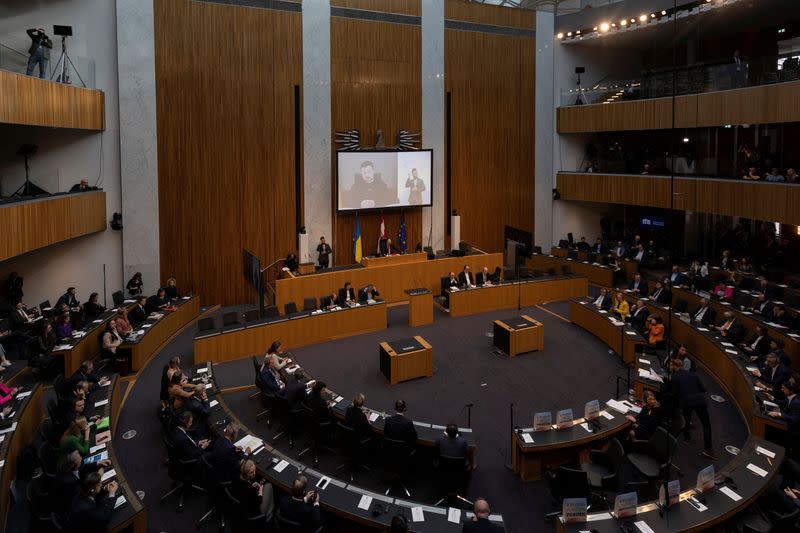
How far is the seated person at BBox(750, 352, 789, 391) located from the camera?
8.76 metres

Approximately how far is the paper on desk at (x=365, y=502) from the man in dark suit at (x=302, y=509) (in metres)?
0.48

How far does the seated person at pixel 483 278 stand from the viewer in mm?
15789

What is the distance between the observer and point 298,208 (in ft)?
55.7

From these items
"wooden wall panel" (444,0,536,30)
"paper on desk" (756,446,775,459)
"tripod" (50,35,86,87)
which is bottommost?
"paper on desk" (756,446,775,459)

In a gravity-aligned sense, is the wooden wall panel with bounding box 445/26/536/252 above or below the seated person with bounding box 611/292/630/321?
above

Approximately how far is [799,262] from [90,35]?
2138cm

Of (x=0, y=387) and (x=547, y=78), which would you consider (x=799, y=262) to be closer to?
(x=547, y=78)

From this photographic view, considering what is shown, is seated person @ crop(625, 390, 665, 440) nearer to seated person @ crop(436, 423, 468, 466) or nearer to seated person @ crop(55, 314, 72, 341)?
seated person @ crop(436, 423, 468, 466)

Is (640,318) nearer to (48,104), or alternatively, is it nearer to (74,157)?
(48,104)

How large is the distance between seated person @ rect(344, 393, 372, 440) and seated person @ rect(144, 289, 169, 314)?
7922 mm

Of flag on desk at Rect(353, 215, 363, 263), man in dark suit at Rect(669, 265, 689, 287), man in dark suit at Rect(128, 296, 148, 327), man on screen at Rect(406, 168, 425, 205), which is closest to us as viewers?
man in dark suit at Rect(128, 296, 148, 327)

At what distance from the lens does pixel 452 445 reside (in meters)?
6.84

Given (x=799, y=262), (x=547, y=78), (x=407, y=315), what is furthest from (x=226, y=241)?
(x=799, y=262)

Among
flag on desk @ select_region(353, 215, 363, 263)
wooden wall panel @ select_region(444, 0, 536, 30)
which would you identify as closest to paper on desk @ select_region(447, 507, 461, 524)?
flag on desk @ select_region(353, 215, 363, 263)
